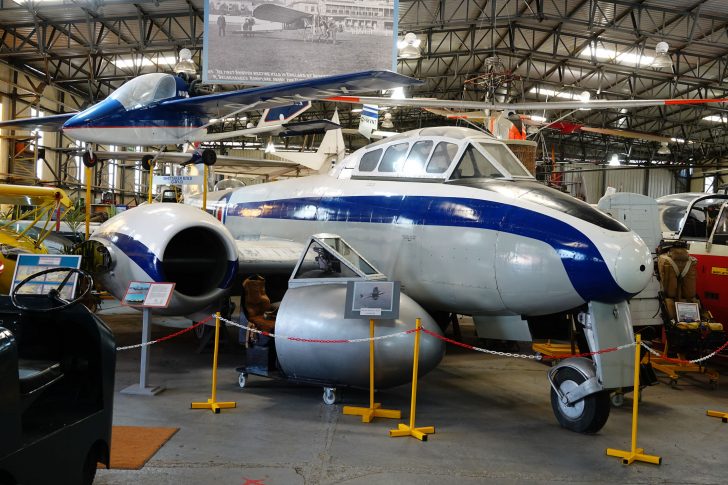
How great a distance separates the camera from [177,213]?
7145 millimetres

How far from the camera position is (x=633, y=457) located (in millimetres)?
4844

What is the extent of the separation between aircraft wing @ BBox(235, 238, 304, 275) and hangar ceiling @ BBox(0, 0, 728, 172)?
27.2ft

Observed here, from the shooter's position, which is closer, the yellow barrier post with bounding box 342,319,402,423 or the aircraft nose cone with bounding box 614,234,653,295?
the aircraft nose cone with bounding box 614,234,653,295

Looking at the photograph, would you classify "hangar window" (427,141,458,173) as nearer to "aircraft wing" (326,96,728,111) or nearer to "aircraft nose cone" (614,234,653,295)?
"aircraft nose cone" (614,234,653,295)

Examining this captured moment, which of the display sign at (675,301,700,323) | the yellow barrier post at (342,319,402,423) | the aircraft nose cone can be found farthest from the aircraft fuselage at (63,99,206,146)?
the display sign at (675,301,700,323)

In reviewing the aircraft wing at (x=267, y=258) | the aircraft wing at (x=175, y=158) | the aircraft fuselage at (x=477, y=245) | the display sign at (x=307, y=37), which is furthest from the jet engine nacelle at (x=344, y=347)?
the aircraft wing at (x=175, y=158)

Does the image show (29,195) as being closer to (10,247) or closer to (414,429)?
(10,247)

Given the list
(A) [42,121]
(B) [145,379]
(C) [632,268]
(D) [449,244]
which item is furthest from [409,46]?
(C) [632,268]

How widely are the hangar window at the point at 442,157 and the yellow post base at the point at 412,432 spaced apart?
272 cm

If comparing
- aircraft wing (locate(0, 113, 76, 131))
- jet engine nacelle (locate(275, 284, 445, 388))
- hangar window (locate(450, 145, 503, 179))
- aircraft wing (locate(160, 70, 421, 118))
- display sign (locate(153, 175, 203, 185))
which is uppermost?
aircraft wing (locate(160, 70, 421, 118))

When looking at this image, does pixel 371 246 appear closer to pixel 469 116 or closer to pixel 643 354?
pixel 643 354

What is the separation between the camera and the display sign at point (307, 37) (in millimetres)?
9406

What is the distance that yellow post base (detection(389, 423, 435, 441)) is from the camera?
5.20 meters

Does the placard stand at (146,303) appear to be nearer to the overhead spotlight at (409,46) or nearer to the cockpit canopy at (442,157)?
the cockpit canopy at (442,157)
